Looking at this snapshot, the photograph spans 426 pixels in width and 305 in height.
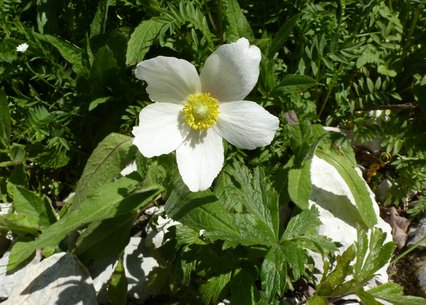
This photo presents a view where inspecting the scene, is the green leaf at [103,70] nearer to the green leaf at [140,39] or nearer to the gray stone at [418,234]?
the green leaf at [140,39]

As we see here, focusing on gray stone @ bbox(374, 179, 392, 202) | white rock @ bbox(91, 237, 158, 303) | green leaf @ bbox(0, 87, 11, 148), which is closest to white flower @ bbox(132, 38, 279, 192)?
white rock @ bbox(91, 237, 158, 303)

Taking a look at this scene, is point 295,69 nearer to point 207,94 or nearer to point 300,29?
point 300,29

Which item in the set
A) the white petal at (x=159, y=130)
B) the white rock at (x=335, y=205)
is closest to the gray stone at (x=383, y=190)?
the white rock at (x=335, y=205)

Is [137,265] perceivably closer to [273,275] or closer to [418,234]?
[273,275]

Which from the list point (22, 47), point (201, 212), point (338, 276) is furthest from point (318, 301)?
point (22, 47)

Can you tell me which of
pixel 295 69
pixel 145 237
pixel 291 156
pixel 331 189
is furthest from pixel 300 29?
pixel 145 237

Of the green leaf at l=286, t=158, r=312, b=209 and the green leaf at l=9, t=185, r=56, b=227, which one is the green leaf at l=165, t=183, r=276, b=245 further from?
the green leaf at l=9, t=185, r=56, b=227
